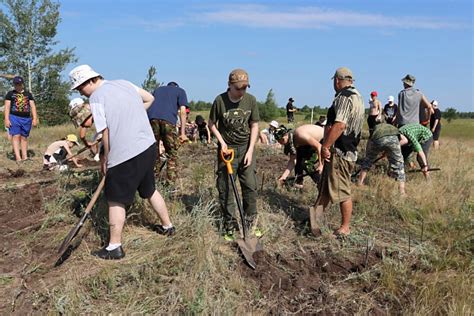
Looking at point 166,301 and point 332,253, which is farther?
point 332,253

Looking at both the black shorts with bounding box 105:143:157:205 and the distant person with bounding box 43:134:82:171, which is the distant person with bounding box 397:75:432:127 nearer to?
the black shorts with bounding box 105:143:157:205

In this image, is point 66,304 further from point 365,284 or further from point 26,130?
point 26,130

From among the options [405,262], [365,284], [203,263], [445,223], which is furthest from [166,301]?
[445,223]

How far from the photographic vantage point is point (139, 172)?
3.82 m

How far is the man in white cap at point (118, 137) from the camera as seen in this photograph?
3623 mm

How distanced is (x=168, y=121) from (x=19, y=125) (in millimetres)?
4363

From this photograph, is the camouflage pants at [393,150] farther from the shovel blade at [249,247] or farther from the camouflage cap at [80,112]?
the camouflage cap at [80,112]

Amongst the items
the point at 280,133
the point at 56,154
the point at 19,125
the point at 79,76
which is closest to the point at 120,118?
the point at 79,76

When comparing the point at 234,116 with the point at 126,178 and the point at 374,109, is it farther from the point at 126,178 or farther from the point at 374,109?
→ the point at 374,109

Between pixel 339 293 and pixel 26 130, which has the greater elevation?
pixel 26 130

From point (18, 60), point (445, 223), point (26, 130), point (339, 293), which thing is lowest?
point (339, 293)

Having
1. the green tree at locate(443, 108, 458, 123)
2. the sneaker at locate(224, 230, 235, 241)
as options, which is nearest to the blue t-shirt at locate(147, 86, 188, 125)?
the sneaker at locate(224, 230, 235, 241)

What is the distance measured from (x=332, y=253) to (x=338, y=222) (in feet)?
2.93

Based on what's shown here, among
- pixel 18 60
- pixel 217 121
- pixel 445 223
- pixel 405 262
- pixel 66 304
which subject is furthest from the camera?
pixel 18 60
